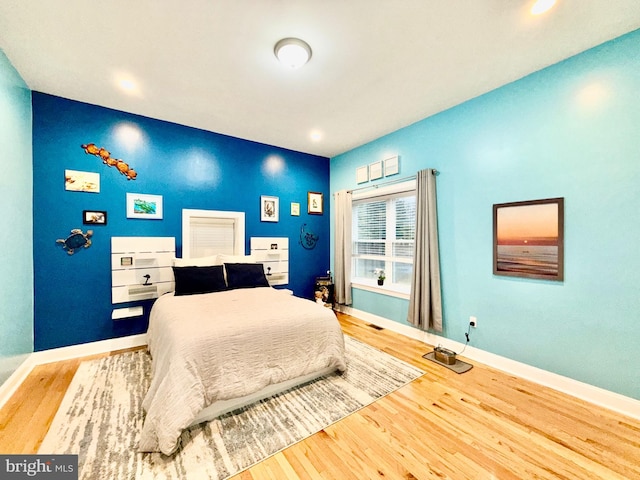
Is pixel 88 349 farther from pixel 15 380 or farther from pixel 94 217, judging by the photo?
pixel 94 217

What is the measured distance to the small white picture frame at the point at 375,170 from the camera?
3.84 meters

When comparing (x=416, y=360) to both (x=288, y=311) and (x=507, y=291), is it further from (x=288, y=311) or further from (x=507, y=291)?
(x=288, y=311)

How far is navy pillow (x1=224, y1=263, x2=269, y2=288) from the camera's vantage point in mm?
3277

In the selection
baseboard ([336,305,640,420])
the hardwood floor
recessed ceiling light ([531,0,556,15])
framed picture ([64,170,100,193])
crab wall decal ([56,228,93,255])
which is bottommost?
the hardwood floor

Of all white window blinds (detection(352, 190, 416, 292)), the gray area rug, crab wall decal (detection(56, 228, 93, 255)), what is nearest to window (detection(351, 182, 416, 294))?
white window blinds (detection(352, 190, 416, 292))

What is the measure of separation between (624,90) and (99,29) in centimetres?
401

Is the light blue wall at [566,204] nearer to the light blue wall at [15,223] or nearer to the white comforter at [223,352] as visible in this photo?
the white comforter at [223,352]

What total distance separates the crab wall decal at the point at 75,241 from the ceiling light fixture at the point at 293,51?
289cm

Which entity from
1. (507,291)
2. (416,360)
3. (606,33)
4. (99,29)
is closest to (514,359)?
(507,291)

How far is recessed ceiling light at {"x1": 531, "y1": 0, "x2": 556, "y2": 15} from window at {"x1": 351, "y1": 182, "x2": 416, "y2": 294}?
1.91 m

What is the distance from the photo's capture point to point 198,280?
3025mm

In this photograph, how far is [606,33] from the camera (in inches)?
75.5

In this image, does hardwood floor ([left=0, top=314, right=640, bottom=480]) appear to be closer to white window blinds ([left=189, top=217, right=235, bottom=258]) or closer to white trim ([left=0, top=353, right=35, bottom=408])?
white trim ([left=0, top=353, right=35, bottom=408])

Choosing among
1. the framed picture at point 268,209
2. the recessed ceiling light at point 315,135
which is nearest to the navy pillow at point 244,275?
the framed picture at point 268,209
